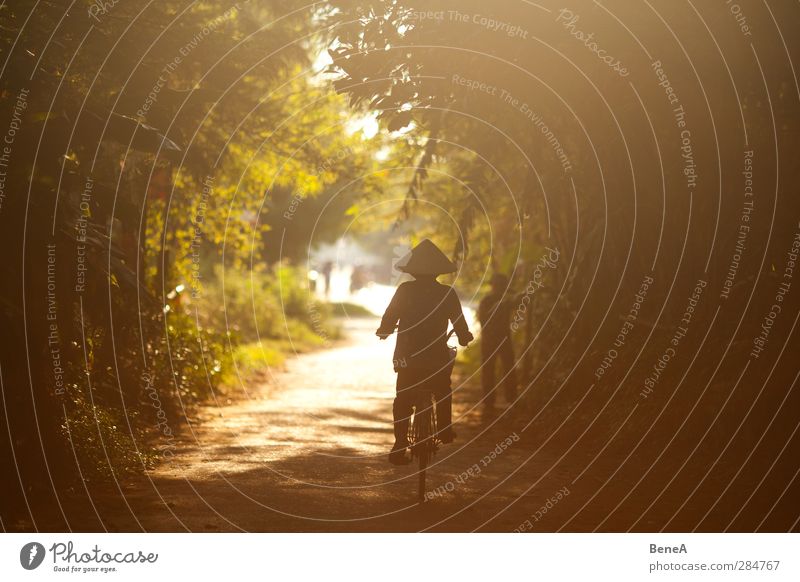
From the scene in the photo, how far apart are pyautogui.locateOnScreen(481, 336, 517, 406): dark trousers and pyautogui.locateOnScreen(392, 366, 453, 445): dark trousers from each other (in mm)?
6852

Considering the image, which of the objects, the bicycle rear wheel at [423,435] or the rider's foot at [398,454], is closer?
the bicycle rear wheel at [423,435]

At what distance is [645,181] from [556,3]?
2.46 metres

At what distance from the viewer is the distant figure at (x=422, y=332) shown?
32.9 ft

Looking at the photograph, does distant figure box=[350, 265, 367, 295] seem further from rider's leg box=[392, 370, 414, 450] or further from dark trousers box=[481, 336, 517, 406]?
rider's leg box=[392, 370, 414, 450]

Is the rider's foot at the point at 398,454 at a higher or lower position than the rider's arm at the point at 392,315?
lower

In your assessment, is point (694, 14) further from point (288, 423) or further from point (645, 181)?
point (288, 423)

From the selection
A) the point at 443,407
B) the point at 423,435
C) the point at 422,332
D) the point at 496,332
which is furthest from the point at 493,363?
the point at 422,332

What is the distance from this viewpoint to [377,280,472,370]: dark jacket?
32.9 feet

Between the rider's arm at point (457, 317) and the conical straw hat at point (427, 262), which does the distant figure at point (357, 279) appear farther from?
the conical straw hat at point (427, 262)

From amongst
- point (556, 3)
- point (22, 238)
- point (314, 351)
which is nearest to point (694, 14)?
point (556, 3)

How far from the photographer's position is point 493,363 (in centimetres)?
1747

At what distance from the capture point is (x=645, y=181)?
12328 millimetres

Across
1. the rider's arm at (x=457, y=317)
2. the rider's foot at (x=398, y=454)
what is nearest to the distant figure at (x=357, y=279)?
the rider's arm at (x=457, y=317)

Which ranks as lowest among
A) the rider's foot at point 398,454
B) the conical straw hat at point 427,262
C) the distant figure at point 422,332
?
the rider's foot at point 398,454
